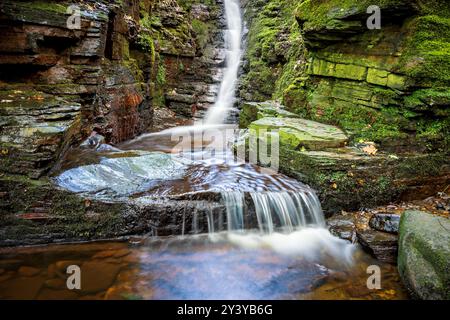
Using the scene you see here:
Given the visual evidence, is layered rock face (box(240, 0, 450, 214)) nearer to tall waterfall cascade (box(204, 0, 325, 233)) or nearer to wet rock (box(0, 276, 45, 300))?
tall waterfall cascade (box(204, 0, 325, 233))

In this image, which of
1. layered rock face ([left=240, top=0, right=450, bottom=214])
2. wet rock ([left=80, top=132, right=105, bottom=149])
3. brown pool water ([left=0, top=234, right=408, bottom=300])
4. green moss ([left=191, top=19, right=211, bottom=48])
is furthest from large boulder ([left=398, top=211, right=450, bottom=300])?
green moss ([left=191, top=19, right=211, bottom=48])

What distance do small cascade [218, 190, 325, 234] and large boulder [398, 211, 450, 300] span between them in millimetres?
1555

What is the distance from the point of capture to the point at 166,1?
14.6 metres

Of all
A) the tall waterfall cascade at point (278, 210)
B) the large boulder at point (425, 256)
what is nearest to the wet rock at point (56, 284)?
the tall waterfall cascade at point (278, 210)

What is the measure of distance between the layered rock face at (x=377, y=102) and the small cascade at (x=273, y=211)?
1.21 feet

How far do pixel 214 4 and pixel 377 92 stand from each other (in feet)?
51.3

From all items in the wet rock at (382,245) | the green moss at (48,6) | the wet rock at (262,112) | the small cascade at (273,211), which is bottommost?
the wet rock at (382,245)

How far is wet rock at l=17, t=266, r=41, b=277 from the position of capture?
148 inches

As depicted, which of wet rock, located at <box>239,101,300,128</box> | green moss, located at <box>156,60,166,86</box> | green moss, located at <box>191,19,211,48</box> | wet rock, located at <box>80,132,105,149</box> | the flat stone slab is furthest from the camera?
green moss, located at <box>191,19,211,48</box>

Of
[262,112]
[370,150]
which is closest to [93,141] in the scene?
[262,112]

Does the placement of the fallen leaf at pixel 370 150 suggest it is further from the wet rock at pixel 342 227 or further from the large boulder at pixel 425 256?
the large boulder at pixel 425 256

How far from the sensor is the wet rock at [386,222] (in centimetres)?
481

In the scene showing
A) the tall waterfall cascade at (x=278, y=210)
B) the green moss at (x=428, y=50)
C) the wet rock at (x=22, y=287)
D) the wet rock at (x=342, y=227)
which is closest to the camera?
the wet rock at (x=22, y=287)

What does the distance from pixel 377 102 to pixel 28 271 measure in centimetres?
717
